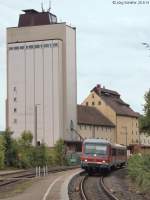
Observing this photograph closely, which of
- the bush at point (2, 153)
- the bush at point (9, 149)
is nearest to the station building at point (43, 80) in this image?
the bush at point (9, 149)

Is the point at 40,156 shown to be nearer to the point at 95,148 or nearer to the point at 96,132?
the point at 95,148

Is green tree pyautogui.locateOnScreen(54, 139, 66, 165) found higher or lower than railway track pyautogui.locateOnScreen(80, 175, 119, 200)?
higher

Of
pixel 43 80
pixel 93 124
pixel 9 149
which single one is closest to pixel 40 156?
pixel 9 149

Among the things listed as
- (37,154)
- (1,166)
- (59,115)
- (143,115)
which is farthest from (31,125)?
(143,115)

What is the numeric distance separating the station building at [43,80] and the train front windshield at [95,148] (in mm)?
58617

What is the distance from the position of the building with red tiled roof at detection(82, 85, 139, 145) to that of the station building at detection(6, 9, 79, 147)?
1315 inches

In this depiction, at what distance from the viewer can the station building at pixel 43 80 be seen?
109 metres

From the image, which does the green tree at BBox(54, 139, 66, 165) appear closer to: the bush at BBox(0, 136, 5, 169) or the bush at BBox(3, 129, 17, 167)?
the bush at BBox(3, 129, 17, 167)

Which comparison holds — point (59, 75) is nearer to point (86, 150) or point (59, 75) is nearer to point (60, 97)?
point (60, 97)

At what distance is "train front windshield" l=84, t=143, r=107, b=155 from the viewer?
48.7 m

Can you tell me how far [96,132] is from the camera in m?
140

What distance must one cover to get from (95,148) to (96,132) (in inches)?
3594

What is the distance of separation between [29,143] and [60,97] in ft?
122

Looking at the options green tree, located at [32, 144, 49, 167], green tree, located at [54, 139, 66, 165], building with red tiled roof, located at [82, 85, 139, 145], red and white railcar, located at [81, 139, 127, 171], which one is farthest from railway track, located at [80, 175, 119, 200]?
building with red tiled roof, located at [82, 85, 139, 145]
